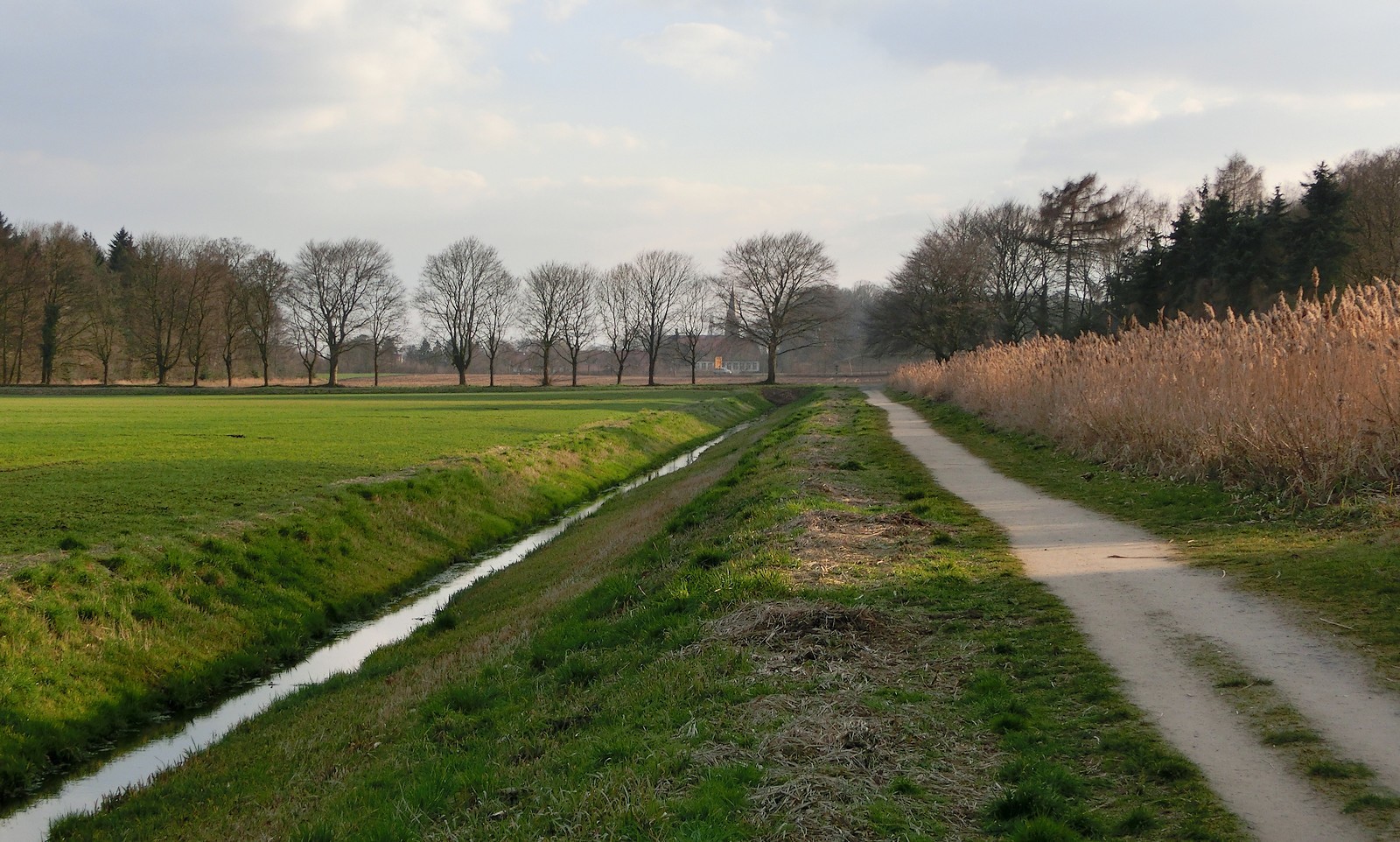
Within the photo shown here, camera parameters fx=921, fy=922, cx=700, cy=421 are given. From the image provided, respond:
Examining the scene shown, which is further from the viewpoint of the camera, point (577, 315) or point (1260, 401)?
point (577, 315)

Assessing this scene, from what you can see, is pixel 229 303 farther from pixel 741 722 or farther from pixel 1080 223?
pixel 741 722

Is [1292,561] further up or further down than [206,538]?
further up

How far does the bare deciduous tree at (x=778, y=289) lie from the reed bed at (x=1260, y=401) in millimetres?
66983

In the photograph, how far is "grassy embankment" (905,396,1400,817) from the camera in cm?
470

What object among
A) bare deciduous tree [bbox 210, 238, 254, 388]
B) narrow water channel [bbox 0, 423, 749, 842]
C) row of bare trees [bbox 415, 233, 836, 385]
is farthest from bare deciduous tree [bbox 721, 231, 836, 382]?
narrow water channel [bbox 0, 423, 749, 842]

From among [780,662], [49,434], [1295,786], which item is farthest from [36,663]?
[49,434]

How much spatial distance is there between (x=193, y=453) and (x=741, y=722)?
22486 mm

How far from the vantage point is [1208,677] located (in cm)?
579

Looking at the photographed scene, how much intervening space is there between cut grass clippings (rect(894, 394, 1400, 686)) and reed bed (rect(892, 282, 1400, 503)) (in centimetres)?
52

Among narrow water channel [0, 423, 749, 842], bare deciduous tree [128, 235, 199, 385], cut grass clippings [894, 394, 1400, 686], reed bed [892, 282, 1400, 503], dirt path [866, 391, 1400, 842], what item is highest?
bare deciduous tree [128, 235, 199, 385]

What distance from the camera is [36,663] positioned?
9805 millimetres

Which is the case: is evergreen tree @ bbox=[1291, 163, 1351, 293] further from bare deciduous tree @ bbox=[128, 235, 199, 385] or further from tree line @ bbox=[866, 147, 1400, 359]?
bare deciduous tree @ bbox=[128, 235, 199, 385]

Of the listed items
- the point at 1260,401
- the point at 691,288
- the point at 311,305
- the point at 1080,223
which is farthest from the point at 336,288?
the point at 1260,401

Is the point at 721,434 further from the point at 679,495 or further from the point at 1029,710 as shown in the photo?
the point at 1029,710
